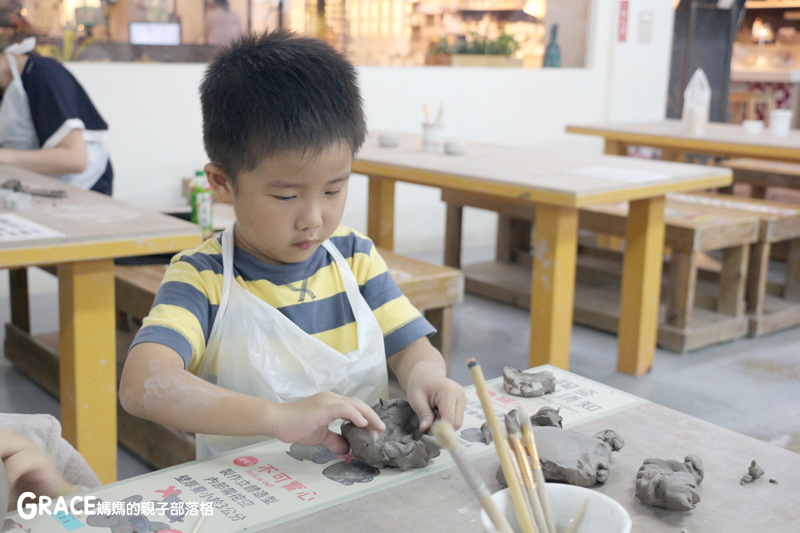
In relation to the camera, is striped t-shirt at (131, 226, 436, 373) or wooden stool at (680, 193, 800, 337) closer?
striped t-shirt at (131, 226, 436, 373)

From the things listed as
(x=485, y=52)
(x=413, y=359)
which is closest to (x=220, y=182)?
(x=413, y=359)

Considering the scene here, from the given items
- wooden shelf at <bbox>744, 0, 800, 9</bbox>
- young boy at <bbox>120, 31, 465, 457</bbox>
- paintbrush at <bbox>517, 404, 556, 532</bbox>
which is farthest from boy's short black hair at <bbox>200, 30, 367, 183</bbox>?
wooden shelf at <bbox>744, 0, 800, 9</bbox>

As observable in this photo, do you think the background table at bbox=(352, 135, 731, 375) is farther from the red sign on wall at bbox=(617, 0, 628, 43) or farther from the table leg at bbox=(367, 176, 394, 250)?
the red sign on wall at bbox=(617, 0, 628, 43)

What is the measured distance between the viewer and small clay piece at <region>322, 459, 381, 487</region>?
36.5 inches

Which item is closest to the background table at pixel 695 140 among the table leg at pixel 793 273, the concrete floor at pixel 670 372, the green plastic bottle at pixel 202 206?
the table leg at pixel 793 273

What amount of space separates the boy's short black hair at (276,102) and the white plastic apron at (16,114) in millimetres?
1904

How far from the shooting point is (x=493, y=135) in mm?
5621

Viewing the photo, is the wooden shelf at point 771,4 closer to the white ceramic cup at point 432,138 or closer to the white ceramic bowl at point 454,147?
the white ceramic cup at point 432,138

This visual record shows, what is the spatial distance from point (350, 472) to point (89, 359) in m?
1.16

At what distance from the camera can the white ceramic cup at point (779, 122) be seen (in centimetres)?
443

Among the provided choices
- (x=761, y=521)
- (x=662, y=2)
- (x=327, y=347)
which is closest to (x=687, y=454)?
(x=761, y=521)

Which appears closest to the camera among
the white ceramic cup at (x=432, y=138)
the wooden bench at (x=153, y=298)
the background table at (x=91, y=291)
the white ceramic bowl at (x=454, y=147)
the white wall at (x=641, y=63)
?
the background table at (x=91, y=291)

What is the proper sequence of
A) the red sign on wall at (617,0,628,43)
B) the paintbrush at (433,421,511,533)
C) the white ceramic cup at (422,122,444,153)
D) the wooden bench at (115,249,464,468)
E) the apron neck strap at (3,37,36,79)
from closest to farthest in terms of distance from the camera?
the paintbrush at (433,421,511,533)
the wooden bench at (115,249,464,468)
the apron neck strap at (3,37,36,79)
the white ceramic cup at (422,122,444,153)
the red sign on wall at (617,0,628,43)

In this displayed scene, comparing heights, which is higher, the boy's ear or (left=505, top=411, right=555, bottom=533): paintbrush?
the boy's ear
